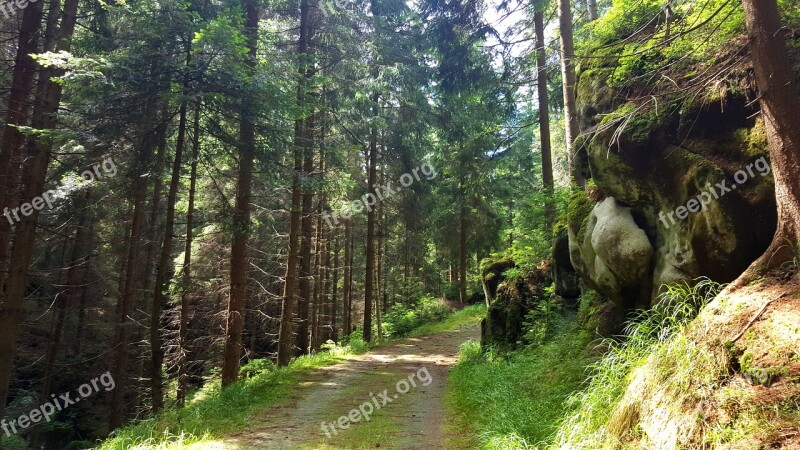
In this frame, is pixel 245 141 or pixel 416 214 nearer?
pixel 245 141

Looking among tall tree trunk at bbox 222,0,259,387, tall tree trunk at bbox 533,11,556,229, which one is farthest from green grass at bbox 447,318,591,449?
tall tree trunk at bbox 533,11,556,229

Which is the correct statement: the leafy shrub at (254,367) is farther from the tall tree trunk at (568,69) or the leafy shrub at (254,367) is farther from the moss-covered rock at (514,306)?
the tall tree trunk at (568,69)

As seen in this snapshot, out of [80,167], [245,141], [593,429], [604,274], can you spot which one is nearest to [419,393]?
[604,274]

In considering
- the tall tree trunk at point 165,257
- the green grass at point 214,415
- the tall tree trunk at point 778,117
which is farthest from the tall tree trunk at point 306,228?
the tall tree trunk at point 778,117

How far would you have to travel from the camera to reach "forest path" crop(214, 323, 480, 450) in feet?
20.5

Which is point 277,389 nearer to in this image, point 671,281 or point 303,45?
point 671,281

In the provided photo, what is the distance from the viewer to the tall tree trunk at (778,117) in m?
3.67

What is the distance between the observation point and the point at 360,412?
25.7ft

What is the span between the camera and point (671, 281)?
203 inches

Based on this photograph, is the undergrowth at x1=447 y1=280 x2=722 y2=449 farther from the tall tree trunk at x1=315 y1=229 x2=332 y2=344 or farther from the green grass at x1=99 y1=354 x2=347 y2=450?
the tall tree trunk at x1=315 y1=229 x2=332 y2=344

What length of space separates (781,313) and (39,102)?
1170 cm

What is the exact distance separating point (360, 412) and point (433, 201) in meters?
11.7

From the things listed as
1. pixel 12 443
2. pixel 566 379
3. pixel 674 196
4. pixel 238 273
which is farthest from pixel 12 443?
pixel 674 196

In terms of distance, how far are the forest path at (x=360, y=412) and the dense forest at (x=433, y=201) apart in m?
0.08
